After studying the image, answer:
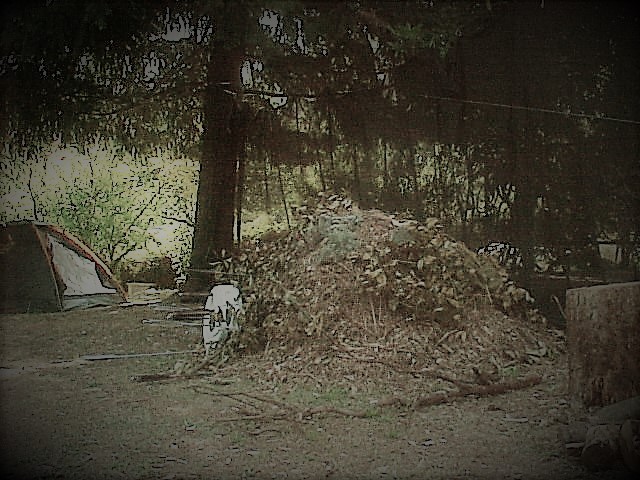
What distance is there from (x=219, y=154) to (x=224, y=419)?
0.59 meters

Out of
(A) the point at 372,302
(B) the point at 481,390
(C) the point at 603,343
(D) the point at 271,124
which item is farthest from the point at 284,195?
(C) the point at 603,343

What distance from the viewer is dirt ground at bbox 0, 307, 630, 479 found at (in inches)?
61.2

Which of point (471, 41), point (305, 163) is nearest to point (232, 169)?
point (305, 163)

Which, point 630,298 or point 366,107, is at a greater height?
point 366,107

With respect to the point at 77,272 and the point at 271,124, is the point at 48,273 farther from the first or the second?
the point at 271,124

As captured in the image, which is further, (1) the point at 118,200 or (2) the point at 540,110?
(2) the point at 540,110

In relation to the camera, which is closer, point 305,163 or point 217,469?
point 217,469

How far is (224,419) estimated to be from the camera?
156 centimetres

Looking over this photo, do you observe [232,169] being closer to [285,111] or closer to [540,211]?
[285,111]

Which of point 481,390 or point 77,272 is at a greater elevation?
point 77,272

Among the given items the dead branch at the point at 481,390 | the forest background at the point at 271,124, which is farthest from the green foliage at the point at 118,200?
the dead branch at the point at 481,390

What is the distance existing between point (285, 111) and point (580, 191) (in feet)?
2.43

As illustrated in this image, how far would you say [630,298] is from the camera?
1764 mm

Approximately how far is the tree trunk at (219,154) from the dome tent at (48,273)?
22 cm
